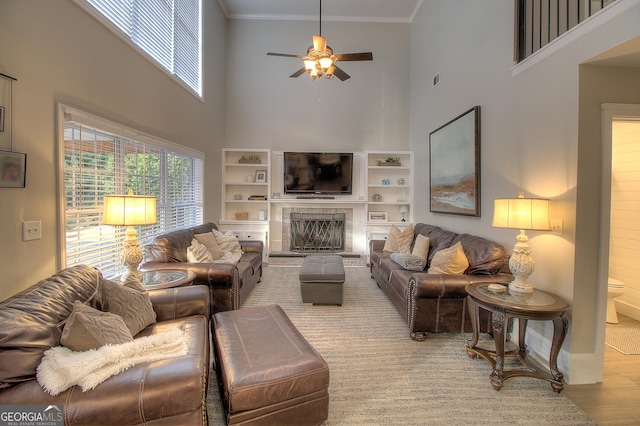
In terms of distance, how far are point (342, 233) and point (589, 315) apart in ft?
14.6

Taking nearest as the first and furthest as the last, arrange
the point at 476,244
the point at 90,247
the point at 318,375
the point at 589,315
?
the point at 318,375 < the point at 589,315 < the point at 90,247 < the point at 476,244

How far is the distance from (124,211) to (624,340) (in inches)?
189

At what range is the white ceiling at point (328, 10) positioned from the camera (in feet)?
18.9

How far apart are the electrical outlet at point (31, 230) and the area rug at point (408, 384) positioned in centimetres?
162

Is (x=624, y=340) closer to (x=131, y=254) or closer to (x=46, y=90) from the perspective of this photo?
(x=131, y=254)

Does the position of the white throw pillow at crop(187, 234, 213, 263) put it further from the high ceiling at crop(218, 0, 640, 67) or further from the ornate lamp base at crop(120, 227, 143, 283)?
the high ceiling at crop(218, 0, 640, 67)

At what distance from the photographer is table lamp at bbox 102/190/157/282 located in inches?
92.1

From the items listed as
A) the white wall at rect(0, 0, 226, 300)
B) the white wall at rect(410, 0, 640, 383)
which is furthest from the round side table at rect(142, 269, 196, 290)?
the white wall at rect(410, 0, 640, 383)

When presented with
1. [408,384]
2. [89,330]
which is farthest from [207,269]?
[408,384]

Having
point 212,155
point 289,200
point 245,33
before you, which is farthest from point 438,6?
point 212,155

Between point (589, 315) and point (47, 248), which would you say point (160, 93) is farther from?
point (589, 315)

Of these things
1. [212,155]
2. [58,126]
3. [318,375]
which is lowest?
A: [318,375]

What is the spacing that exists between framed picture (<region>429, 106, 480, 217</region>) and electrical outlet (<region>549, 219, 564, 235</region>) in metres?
1.14

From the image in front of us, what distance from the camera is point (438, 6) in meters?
4.80
